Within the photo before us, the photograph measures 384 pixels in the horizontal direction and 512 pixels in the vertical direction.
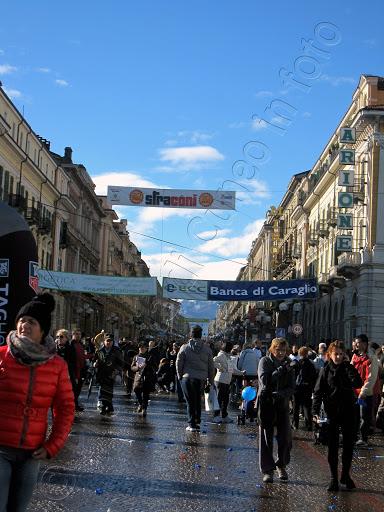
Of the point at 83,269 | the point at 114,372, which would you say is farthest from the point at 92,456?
the point at 83,269

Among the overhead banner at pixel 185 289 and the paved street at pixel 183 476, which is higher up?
the overhead banner at pixel 185 289

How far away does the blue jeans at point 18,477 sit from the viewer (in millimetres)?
4570

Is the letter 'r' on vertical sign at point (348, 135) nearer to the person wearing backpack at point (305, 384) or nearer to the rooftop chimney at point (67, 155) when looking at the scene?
the person wearing backpack at point (305, 384)

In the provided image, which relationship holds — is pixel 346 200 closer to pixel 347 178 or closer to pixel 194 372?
pixel 347 178

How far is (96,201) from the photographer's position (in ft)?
248

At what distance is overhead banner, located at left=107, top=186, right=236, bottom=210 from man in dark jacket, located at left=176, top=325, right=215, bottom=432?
11489 millimetres

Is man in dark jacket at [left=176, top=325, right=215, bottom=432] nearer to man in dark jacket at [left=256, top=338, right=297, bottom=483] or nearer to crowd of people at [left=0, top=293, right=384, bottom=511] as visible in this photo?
crowd of people at [left=0, top=293, right=384, bottom=511]

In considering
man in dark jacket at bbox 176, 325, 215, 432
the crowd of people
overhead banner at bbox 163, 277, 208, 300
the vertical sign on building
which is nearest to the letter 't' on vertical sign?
the vertical sign on building

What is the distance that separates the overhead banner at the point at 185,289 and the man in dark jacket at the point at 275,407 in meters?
22.6

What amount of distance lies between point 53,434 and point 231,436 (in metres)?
9.75

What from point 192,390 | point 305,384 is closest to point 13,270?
point 192,390

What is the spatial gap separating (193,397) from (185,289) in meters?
18.3

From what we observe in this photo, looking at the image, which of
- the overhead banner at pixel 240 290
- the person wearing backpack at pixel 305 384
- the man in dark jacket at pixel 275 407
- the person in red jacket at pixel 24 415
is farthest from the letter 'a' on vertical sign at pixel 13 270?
the overhead banner at pixel 240 290

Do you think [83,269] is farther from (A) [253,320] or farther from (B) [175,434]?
(B) [175,434]
